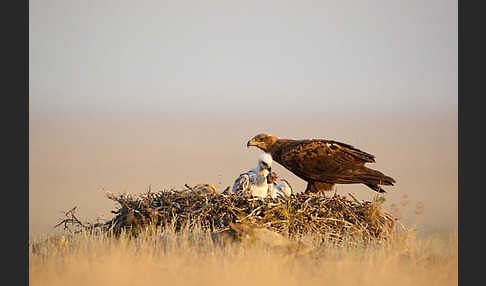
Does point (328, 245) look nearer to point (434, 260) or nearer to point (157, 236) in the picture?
point (434, 260)

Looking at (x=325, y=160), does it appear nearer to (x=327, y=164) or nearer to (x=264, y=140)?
(x=327, y=164)

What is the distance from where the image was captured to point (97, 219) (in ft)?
33.3

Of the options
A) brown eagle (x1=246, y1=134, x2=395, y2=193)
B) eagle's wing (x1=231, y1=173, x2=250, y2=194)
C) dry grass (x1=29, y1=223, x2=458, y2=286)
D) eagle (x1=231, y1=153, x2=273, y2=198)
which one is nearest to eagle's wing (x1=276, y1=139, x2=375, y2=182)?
brown eagle (x1=246, y1=134, x2=395, y2=193)

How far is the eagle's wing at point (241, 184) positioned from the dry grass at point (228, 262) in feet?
3.94

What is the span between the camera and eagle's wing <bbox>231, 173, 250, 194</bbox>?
10020 millimetres

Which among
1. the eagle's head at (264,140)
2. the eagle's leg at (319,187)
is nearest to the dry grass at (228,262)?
the eagle's leg at (319,187)

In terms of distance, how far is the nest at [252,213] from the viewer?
940 centimetres

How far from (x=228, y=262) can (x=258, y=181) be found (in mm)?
2362

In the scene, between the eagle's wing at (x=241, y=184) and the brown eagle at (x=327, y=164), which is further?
the brown eagle at (x=327, y=164)

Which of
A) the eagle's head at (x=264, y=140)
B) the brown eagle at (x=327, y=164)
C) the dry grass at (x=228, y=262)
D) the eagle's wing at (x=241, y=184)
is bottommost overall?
the dry grass at (x=228, y=262)

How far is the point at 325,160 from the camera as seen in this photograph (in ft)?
35.0

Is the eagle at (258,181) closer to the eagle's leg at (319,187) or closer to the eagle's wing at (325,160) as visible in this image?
the eagle's wing at (325,160)

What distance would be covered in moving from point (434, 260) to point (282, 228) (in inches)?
85.9

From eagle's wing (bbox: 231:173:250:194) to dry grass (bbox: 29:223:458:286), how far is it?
1.20 meters
